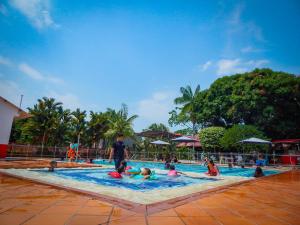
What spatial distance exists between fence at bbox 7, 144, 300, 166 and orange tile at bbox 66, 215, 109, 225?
19.4 meters

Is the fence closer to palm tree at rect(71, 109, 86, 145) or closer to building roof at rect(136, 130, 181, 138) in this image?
building roof at rect(136, 130, 181, 138)

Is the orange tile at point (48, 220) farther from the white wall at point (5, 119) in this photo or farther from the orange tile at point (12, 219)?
the white wall at point (5, 119)

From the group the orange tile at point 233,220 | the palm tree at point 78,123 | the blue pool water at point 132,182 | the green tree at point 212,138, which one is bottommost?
the blue pool water at point 132,182

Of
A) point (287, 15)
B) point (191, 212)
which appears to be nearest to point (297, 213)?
point (191, 212)

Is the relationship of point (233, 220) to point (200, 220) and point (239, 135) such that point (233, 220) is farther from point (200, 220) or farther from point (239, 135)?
point (239, 135)

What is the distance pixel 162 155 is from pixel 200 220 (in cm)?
2514

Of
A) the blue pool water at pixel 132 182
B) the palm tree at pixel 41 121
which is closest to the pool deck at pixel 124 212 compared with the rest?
the blue pool water at pixel 132 182

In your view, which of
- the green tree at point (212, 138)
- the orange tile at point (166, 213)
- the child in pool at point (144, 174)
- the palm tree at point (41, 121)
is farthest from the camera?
the palm tree at point (41, 121)

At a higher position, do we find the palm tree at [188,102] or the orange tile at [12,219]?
the palm tree at [188,102]

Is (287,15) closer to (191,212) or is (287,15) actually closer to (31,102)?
(191,212)

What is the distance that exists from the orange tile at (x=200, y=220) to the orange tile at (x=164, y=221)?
0.38 feet

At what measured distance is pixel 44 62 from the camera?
1441 centimetres

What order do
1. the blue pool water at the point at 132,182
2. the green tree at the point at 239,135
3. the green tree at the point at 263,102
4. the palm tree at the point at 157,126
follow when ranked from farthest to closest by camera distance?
the palm tree at the point at 157,126 < the green tree at the point at 263,102 < the green tree at the point at 239,135 < the blue pool water at the point at 132,182

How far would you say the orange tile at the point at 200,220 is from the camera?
3.44 meters
